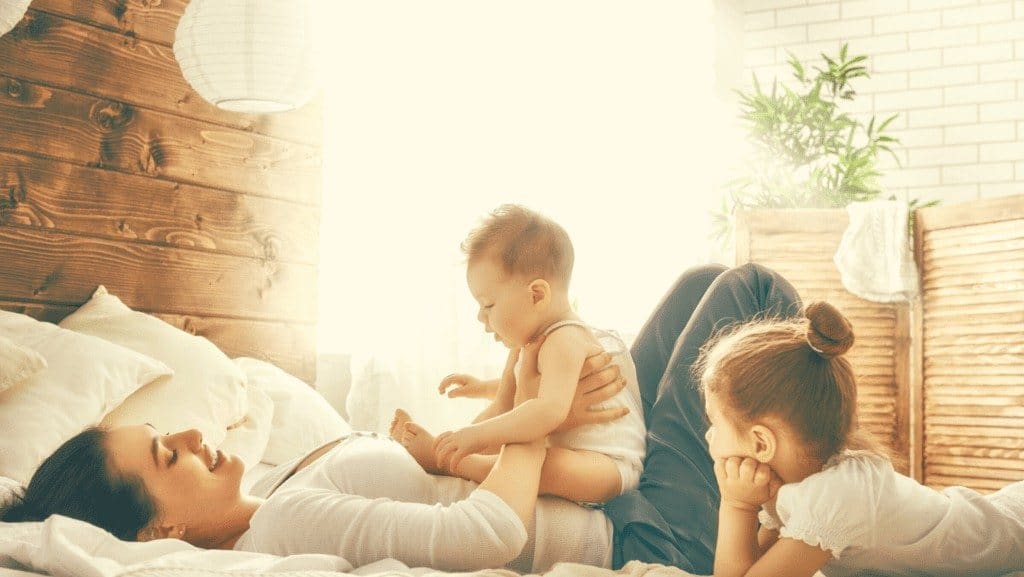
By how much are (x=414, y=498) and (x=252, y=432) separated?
103 centimetres

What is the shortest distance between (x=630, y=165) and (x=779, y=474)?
3.34 meters

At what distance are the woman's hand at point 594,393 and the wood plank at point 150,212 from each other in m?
1.65

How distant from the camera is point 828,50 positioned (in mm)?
4891

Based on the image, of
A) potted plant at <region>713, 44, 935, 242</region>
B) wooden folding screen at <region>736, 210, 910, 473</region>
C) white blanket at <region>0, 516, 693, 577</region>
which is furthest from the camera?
potted plant at <region>713, 44, 935, 242</region>

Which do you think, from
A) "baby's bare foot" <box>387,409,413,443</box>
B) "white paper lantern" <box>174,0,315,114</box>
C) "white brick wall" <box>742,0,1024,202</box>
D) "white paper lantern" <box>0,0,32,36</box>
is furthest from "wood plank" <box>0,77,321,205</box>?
"white brick wall" <box>742,0,1024,202</box>

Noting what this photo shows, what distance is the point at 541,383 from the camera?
1539 millimetres

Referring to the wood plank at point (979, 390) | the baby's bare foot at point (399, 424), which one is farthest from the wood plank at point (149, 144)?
the wood plank at point (979, 390)

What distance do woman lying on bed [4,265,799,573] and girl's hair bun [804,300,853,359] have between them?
0.36 meters

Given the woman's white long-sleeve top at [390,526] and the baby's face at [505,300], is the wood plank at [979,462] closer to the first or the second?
the baby's face at [505,300]

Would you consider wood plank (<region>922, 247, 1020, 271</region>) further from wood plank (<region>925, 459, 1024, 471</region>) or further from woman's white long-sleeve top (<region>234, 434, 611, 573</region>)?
woman's white long-sleeve top (<region>234, 434, 611, 573</region>)

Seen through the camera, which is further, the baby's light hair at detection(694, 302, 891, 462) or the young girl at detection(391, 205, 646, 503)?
the young girl at detection(391, 205, 646, 503)

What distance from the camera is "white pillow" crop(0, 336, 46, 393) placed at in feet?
6.60

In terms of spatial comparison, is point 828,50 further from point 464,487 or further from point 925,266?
point 464,487

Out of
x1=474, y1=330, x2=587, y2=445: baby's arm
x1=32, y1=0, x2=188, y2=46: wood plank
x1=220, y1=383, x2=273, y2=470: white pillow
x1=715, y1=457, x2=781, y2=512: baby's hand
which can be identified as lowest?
x1=220, y1=383, x2=273, y2=470: white pillow
